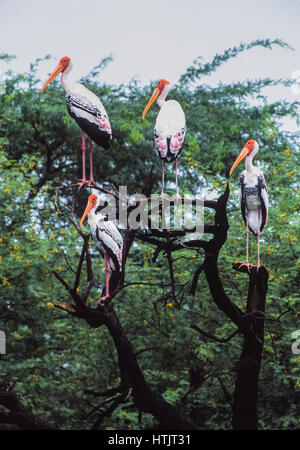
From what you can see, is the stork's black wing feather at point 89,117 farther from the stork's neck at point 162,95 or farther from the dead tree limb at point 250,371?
the dead tree limb at point 250,371

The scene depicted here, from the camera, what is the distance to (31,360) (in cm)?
748

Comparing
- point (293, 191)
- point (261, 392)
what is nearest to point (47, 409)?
point (261, 392)

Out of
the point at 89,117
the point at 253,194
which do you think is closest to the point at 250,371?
the point at 253,194

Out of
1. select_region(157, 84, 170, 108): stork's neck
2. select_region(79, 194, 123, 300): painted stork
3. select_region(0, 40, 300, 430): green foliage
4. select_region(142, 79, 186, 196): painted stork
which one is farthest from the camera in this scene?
select_region(0, 40, 300, 430): green foliage

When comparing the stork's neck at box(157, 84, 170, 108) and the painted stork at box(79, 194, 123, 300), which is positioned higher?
the stork's neck at box(157, 84, 170, 108)

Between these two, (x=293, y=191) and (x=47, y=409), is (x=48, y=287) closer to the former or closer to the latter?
(x=47, y=409)

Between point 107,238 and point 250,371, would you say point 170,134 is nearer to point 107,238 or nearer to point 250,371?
point 107,238

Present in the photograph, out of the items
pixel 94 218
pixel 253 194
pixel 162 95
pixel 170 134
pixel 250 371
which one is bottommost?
pixel 250 371

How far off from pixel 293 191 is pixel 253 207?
2210mm

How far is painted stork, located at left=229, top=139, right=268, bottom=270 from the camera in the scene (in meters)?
5.20

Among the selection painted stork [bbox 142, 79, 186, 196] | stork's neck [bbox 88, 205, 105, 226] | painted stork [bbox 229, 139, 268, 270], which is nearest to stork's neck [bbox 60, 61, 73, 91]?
painted stork [bbox 142, 79, 186, 196]

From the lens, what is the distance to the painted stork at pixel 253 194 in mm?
5203

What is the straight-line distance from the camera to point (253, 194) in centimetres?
523

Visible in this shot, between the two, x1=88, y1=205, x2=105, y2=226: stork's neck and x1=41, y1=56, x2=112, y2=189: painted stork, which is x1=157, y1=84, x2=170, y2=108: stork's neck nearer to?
x1=41, y1=56, x2=112, y2=189: painted stork
